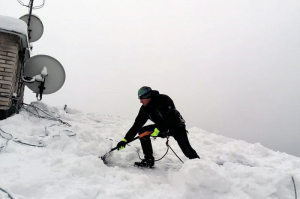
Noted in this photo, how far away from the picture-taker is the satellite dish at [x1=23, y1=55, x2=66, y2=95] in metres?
6.38

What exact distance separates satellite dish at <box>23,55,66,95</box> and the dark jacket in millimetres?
3817

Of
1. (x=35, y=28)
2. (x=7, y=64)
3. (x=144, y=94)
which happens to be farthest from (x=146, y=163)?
(x=35, y=28)

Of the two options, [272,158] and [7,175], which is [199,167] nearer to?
[7,175]

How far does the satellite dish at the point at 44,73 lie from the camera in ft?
20.9

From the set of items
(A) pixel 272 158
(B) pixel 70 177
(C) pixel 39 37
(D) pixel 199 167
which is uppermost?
(C) pixel 39 37

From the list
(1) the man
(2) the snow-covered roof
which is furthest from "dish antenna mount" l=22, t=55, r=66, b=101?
(1) the man

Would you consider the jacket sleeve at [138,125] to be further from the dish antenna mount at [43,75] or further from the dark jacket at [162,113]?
the dish antenna mount at [43,75]

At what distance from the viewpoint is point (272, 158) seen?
5.58 m

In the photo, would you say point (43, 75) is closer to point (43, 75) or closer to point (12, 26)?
point (43, 75)

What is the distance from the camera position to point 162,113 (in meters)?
4.01

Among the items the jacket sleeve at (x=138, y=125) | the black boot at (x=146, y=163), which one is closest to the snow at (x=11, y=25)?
the jacket sleeve at (x=138, y=125)

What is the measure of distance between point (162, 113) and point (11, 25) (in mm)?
4550

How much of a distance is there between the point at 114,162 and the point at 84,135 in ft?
3.36

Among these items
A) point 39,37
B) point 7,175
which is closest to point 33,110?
point 39,37
